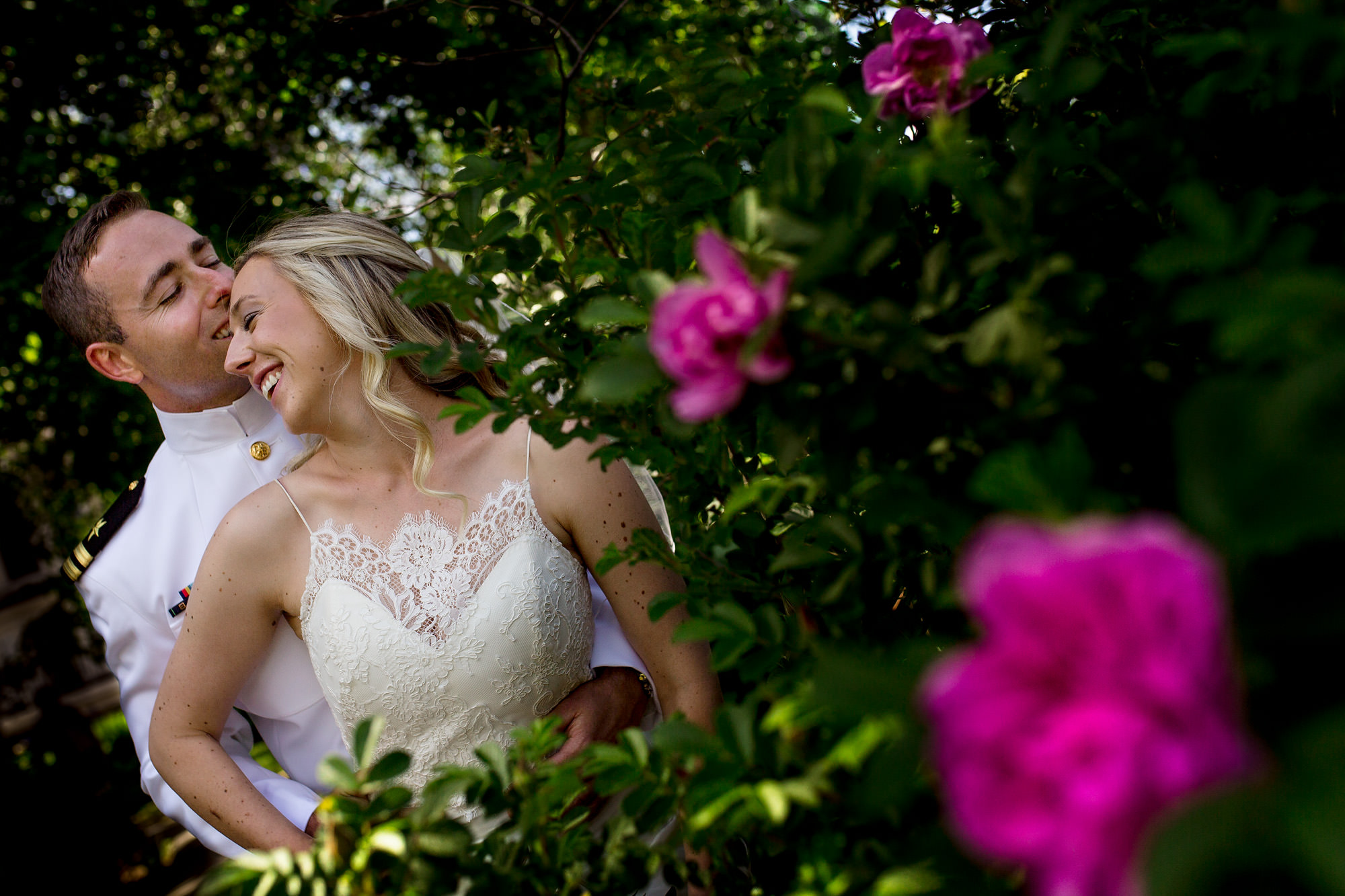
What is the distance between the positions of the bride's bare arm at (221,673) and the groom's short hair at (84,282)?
115 centimetres

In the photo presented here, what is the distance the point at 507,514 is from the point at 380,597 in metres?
0.38

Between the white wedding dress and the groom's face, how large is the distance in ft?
3.09

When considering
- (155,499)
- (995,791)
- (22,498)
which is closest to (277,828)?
(155,499)

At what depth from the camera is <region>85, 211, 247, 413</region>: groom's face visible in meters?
2.88

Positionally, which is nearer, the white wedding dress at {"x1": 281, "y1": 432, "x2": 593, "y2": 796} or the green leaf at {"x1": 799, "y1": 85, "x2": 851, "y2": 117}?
the green leaf at {"x1": 799, "y1": 85, "x2": 851, "y2": 117}

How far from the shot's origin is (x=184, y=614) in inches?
98.7

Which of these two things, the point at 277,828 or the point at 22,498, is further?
the point at 22,498

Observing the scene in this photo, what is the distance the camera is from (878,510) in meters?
0.72

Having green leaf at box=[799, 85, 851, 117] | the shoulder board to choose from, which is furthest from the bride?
green leaf at box=[799, 85, 851, 117]

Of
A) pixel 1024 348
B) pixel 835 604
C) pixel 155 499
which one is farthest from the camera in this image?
pixel 155 499

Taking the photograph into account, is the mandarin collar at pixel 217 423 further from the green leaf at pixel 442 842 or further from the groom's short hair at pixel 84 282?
the green leaf at pixel 442 842

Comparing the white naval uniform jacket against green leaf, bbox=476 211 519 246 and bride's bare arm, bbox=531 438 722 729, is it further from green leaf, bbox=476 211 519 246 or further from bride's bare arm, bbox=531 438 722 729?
green leaf, bbox=476 211 519 246

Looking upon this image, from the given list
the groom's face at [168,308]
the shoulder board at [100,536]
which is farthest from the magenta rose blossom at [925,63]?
the shoulder board at [100,536]

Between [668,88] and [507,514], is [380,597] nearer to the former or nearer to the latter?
[507,514]
